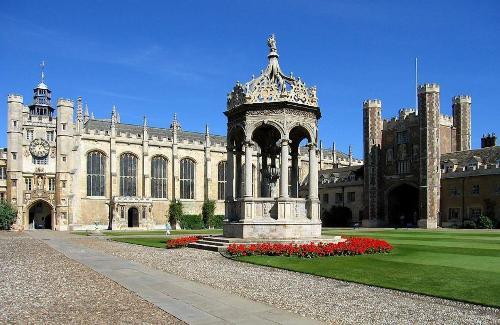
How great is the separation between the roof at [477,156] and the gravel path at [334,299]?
46272 millimetres

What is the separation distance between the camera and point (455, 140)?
214 ft

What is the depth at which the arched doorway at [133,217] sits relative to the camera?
61.7 meters

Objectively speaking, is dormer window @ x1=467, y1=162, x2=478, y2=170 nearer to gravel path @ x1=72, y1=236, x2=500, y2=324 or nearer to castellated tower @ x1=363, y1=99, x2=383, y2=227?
castellated tower @ x1=363, y1=99, x2=383, y2=227

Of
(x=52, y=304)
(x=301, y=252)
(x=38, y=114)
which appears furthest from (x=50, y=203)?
(x=52, y=304)

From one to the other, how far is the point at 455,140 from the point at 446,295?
6048 centimetres

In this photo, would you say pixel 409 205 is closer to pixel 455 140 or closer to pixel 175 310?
pixel 455 140

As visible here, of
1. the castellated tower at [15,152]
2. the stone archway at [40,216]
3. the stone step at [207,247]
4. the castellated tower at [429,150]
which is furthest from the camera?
the stone archway at [40,216]

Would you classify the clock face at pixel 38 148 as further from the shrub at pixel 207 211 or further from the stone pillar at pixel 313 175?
the stone pillar at pixel 313 175

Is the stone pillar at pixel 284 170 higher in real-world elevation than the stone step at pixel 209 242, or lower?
higher

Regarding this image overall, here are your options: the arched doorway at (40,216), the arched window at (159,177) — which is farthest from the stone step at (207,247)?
the arched doorway at (40,216)

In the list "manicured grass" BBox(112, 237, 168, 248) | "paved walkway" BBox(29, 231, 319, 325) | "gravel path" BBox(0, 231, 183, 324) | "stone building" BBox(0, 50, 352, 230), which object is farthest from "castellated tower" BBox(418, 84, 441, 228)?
"gravel path" BBox(0, 231, 183, 324)

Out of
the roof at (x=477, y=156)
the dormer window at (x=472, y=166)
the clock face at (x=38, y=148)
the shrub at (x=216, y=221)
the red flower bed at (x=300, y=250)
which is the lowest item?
the shrub at (x=216, y=221)

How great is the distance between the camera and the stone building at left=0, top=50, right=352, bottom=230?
59.0 metres

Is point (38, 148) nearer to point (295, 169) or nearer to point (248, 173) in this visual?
point (295, 169)
